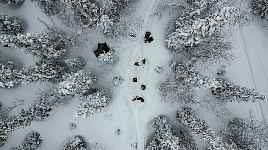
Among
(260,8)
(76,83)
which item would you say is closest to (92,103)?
(76,83)

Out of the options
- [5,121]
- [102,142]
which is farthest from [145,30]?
[5,121]

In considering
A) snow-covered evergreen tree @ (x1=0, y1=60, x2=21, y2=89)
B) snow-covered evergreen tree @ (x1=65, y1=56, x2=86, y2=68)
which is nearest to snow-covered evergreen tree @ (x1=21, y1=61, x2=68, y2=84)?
snow-covered evergreen tree @ (x1=0, y1=60, x2=21, y2=89)

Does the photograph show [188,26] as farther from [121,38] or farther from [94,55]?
[94,55]

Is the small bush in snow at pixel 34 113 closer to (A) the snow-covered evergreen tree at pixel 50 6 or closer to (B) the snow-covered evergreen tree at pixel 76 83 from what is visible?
(B) the snow-covered evergreen tree at pixel 76 83

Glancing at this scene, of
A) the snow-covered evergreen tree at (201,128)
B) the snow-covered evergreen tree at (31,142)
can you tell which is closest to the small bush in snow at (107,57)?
the snow-covered evergreen tree at (201,128)

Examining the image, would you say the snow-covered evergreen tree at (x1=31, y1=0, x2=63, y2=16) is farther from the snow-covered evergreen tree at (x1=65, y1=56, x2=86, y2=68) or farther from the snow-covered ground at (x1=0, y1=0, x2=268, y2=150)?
the snow-covered evergreen tree at (x1=65, y1=56, x2=86, y2=68)

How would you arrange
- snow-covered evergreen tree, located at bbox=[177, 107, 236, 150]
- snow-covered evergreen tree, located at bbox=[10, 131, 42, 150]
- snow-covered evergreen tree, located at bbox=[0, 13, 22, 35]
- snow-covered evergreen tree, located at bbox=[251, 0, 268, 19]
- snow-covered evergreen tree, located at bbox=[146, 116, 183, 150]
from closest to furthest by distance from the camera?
snow-covered evergreen tree, located at bbox=[177, 107, 236, 150] → snow-covered evergreen tree, located at bbox=[146, 116, 183, 150] → snow-covered evergreen tree, located at bbox=[0, 13, 22, 35] → snow-covered evergreen tree, located at bbox=[251, 0, 268, 19] → snow-covered evergreen tree, located at bbox=[10, 131, 42, 150]

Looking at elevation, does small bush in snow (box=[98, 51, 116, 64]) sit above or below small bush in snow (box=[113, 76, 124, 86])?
above
